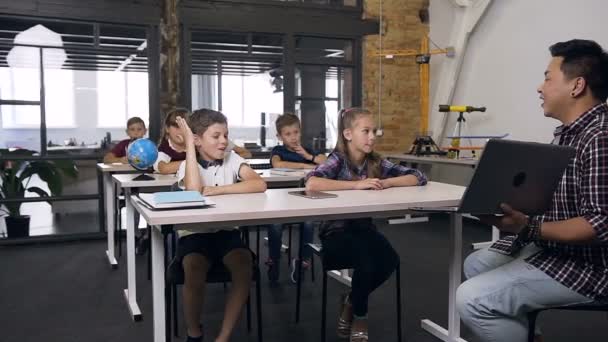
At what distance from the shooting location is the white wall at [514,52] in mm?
4332

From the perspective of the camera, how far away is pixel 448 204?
205 centimetres

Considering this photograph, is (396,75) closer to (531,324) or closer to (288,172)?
(288,172)

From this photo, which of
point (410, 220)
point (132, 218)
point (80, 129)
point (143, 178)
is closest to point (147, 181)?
point (143, 178)

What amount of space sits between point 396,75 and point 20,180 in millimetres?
3965

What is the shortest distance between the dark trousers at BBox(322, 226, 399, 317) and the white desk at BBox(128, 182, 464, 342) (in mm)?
223

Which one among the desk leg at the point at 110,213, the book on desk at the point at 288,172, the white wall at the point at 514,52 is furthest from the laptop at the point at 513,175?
the white wall at the point at 514,52

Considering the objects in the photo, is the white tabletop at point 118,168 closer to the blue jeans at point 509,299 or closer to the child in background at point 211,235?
the child in background at point 211,235

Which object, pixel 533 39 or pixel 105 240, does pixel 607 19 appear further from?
pixel 105 240

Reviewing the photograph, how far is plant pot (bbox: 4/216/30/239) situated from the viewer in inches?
180

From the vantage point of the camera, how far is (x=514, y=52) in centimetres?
496

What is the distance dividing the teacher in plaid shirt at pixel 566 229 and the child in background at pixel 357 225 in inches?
26.1

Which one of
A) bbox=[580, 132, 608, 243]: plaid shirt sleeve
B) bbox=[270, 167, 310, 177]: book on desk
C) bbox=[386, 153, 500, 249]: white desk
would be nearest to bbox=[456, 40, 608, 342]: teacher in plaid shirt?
bbox=[580, 132, 608, 243]: plaid shirt sleeve

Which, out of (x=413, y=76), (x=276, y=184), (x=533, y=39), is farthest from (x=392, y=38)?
(x=276, y=184)

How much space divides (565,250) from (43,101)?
14.6 feet
